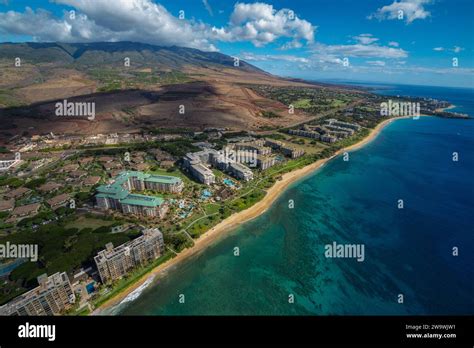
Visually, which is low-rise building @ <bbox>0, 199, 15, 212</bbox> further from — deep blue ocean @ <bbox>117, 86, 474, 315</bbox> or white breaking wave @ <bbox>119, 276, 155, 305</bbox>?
deep blue ocean @ <bbox>117, 86, 474, 315</bbox>

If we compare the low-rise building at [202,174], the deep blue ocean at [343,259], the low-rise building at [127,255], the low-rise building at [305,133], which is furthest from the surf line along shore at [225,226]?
the low-rise building at [305,133]

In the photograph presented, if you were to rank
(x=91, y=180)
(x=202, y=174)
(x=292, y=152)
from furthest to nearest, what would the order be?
1. (x=292, y=152)
2. (x=91, y=180)
3. (x=202, y=174)

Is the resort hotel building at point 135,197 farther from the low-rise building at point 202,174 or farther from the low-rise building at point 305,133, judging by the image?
the low-rise building at point 305,133

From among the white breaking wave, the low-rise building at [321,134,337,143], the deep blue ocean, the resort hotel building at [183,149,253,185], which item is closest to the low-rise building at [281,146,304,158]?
the deep blue ocean

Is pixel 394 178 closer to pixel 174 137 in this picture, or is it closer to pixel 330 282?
pixel 330 282

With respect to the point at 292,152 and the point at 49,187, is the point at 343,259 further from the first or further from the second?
the point at 49,187

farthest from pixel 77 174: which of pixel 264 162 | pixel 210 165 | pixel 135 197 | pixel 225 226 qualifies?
pixel 264 162
